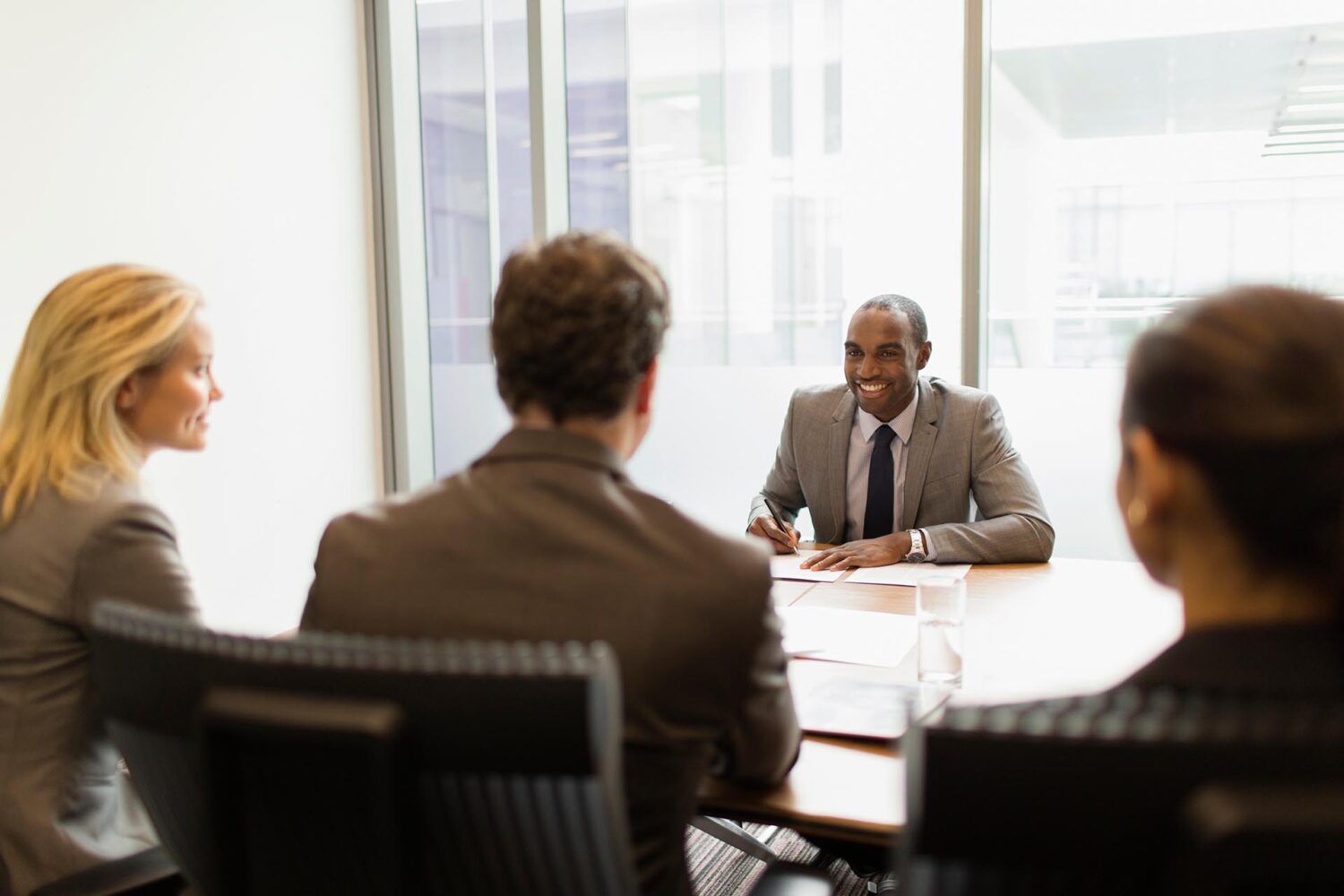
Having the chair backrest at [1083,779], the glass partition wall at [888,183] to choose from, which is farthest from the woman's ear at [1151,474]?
the glass partition wall at [888,183]

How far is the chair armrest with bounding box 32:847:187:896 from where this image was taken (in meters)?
1.38

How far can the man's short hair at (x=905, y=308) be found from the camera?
3352 millimetres

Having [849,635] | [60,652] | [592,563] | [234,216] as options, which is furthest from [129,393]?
[234,216]

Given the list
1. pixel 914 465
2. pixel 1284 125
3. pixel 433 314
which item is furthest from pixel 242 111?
pixel 1284 125

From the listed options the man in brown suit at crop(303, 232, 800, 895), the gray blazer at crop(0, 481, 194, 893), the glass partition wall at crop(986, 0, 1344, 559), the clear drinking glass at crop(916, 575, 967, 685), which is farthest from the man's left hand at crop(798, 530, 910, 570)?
the gray blazer at crop(0, 481, 194, 893)

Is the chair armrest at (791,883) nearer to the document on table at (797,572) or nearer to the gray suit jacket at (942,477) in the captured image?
the document on table at (797,572)

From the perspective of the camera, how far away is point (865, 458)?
338cm

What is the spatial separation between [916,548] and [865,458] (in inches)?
21.1

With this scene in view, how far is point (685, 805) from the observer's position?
1.31 metres

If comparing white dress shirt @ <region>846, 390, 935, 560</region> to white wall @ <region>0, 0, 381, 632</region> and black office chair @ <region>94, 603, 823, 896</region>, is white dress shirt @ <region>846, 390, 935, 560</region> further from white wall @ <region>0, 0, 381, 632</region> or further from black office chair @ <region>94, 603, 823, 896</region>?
black office chair @ <region>94, 603, 823, 896</region>

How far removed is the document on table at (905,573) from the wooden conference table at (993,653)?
0.04 m

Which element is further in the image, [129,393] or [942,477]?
[942,477]

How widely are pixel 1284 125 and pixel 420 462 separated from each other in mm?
3442

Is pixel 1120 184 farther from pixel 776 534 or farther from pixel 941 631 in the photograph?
pixel 941 631
